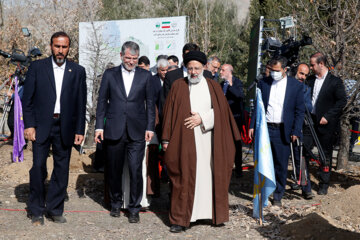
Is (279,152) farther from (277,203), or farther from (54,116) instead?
(54,116)

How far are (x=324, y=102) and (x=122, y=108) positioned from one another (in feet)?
11.3

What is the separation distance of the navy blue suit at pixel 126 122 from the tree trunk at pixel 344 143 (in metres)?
4.74

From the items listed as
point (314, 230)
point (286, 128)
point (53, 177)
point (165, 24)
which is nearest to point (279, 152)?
point (286, 128)

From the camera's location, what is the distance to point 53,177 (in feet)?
18.1

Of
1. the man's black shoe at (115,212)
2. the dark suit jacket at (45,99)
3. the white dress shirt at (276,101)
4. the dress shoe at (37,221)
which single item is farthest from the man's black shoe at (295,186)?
the dress shoe at (37,221)

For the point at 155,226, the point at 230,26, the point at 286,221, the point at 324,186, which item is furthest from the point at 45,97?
the point at 230,26

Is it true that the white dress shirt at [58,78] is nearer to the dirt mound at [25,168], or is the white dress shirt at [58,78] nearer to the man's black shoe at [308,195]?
the dirt mound at [25,168]

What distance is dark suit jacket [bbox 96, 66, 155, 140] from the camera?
5676 mm

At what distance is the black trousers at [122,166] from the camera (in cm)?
575

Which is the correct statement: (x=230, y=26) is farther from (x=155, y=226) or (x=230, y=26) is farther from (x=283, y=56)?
(x=155, y=226)

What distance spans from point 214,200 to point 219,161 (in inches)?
19.0

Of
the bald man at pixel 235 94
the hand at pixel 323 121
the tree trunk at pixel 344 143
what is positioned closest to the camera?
the hand at pixel 323 121

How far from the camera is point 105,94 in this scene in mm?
5715

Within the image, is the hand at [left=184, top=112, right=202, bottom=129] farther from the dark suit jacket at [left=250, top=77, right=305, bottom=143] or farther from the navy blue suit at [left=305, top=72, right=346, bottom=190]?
the navy blue suit at [left=305, top=72, right=346, bottom=190]
